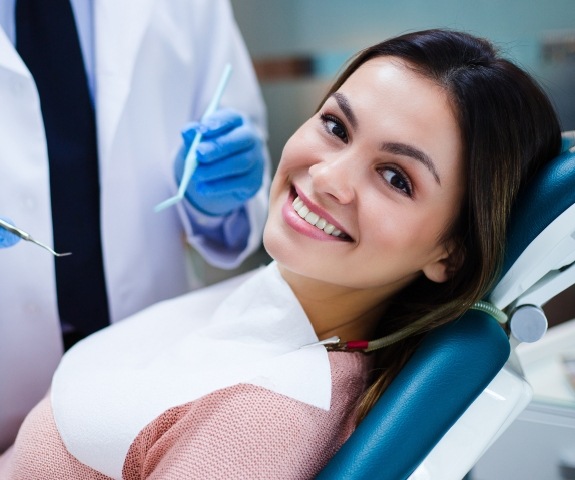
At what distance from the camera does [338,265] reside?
3.23ft

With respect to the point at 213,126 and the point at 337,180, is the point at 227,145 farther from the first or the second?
the point at 337,180

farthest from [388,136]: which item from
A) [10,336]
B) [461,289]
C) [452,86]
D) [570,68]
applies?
[570,68]

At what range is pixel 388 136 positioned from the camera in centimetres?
92

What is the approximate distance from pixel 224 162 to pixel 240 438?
589 millimetres

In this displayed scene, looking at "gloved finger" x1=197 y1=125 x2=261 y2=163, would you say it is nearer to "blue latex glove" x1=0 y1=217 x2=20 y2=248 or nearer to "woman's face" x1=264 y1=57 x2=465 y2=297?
"woman's face" x1=264 y1=57 x2=465 y2=297

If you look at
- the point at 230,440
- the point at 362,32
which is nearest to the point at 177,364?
A: the point at 230,440

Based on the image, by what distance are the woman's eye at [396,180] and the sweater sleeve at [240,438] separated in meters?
0.33

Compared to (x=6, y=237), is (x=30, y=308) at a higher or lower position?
lower

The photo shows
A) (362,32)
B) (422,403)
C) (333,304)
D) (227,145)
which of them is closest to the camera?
(422,403)

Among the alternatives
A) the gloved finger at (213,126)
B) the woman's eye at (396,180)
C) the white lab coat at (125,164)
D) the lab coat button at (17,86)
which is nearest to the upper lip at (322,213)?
the woman's eye at (396,180)

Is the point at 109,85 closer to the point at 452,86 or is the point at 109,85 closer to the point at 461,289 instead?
the point at 452,86

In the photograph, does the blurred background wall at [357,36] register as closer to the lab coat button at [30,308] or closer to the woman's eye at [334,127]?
the woman's eye at [334,127]

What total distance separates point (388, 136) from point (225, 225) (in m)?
0.65

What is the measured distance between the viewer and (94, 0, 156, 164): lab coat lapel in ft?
4.12
